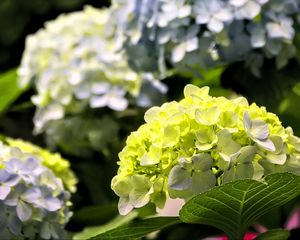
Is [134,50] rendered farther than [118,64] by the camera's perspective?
No

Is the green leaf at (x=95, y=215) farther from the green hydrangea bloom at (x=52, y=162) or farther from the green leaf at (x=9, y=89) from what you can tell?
the green leaf at (x=9, y=89)

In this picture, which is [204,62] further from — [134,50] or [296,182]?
[296,182]

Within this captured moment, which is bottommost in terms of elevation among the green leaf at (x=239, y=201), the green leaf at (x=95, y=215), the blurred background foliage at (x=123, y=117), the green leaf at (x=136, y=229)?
the green leaf at (x=239, y=201)

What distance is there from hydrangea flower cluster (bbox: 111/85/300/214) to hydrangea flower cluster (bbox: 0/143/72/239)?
6.0 inches

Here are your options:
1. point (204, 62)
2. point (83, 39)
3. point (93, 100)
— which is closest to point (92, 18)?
point (83, 39)

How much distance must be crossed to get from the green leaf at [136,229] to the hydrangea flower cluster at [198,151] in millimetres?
44

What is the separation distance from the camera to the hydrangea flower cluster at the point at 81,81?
1229 millimetres

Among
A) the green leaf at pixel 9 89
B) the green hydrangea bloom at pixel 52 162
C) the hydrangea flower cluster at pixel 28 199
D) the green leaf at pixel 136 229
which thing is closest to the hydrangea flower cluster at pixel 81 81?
the green leaf at pixel 9 89

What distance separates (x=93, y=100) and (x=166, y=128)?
0.54 metres

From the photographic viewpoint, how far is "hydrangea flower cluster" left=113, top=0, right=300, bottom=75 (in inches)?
39.9

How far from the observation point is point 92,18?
1.32m

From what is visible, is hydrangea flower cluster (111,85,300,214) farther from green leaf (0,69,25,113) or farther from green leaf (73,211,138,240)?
green leaf (0,69,25,113)

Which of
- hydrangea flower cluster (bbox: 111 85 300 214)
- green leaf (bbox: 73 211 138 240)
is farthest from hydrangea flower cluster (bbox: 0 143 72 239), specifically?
hydrangea flower cluster (bbox: 111 85 300 214)

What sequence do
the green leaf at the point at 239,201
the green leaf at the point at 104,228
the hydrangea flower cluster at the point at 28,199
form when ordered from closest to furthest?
1. the green leaf at the point at 239,201
2. the hydrangea flower cluster at the point at 28,199
3. the green leaf at the point at 104,228
